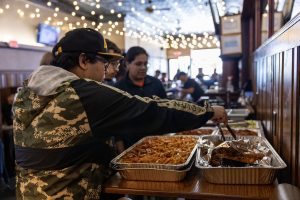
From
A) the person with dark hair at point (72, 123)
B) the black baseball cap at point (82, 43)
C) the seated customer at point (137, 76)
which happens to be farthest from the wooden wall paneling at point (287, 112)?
the seated customer at point (137, 76)

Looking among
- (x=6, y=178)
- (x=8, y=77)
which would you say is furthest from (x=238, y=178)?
(x=8, y=77)

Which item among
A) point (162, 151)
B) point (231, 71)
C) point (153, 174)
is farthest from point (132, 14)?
point (153, 174)

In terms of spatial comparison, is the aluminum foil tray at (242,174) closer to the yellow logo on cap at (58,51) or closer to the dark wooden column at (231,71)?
the yellow logo on cap at (58,51)

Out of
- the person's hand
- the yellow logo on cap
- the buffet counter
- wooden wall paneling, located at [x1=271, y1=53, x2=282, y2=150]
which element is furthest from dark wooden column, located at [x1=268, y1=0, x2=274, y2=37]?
the yellow logo on cap

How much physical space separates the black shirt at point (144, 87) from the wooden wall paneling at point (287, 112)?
1430 mm

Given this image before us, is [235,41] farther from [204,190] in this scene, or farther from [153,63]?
[153,63]

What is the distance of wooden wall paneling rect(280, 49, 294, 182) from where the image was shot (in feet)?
4.96

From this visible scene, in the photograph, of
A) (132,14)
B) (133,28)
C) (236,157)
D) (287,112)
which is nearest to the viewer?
(236,157)

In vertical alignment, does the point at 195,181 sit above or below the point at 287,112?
below

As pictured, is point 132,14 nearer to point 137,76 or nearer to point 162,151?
point 137,76

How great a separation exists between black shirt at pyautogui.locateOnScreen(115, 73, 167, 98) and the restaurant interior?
0.22 m

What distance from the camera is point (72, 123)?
1343mm

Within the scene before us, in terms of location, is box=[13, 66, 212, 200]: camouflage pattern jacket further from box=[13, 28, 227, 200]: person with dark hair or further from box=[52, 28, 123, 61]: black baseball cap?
box=[52, 28, 123, 61]: black baseball cap

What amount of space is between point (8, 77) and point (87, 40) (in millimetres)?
5498
